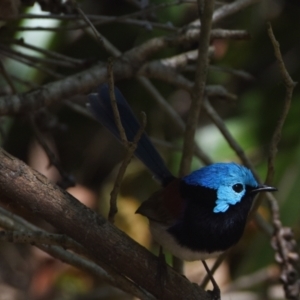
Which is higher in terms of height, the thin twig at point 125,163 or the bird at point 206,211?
the bird at point 206,211

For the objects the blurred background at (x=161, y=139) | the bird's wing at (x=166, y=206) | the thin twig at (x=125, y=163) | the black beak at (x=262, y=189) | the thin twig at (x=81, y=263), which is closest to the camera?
the thin twig at (x=125, y=163)

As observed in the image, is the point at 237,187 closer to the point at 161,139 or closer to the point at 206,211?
the point at 206,211

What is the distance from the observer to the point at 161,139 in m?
4.60

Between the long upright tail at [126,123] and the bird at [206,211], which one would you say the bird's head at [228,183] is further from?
the long upright tail at [126,123]

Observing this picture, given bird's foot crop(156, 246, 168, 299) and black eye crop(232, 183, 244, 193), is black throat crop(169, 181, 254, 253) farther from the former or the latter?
bird's foot crop(156, 246, 168, 299)

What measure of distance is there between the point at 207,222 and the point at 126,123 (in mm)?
599

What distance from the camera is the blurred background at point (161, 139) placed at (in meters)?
4.04

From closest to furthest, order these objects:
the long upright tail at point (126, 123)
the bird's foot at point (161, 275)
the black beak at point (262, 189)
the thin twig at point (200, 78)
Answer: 1. the bird's foot at point (161, 275)
2. the thin twig at point (200, 78)
3. the black beak at point (262, 189)
4. the long upright tail at point (126, 123)

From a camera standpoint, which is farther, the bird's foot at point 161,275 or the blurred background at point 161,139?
the blurred background at point 161,139

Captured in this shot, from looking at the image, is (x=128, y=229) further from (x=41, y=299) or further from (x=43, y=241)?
(x=43, y=241)

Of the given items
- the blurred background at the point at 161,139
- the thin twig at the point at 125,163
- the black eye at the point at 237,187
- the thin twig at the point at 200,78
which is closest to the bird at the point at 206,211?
the black eye at the point at 237,187

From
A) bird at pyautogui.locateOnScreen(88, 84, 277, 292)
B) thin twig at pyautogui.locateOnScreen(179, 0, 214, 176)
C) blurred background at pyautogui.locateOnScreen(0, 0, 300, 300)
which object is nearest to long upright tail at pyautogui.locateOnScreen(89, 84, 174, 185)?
bird at pyautogui.locateOnScreen(88, 84, 277, 292)

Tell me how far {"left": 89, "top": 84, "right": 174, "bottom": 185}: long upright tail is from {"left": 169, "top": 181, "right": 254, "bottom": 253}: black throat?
0.38m

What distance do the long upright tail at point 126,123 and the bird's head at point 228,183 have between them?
442 millimetres
